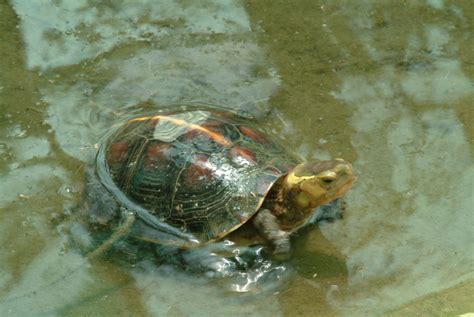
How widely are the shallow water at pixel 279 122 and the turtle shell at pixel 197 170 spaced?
32 centimetres

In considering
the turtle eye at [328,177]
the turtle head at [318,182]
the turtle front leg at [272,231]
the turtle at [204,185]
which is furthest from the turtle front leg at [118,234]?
the turtle eye at [328,177]

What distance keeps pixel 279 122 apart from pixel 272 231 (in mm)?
1064

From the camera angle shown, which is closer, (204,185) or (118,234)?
(204,185)

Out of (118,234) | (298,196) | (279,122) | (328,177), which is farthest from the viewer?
(279,122)

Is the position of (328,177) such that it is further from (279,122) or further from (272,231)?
(279,122)

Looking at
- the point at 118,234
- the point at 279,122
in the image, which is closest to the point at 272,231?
the point at 118,234

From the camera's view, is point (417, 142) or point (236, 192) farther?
point (417, 142)

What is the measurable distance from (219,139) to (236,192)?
1.17ft

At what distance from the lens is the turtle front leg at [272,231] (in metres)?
3.83

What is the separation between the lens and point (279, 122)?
4.72 m

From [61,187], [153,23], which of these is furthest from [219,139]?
[153,23]

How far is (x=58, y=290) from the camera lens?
376 centimetres

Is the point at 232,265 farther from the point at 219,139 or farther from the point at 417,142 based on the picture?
the point at 417,142

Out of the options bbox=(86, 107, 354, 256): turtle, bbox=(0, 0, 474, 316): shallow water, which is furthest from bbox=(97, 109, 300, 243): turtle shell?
bbox=(0, 0, 474, 316): shallow water
